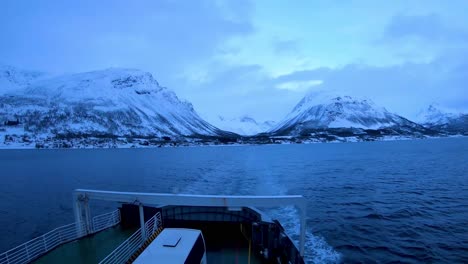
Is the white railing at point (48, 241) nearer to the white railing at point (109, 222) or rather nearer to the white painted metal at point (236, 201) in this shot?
the white railing at point (109, 222)

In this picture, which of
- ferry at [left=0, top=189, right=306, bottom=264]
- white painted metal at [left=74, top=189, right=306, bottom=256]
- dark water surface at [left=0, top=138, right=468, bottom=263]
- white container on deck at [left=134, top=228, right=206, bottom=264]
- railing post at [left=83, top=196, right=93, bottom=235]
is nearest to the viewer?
white container on deck at [left=134, top=228, right=206, bottom=264]

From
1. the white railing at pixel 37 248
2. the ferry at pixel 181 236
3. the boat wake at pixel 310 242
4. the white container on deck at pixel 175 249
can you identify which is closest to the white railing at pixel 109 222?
the ferry at pixel 181 236

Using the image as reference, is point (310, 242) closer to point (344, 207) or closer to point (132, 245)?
point (344, 207)

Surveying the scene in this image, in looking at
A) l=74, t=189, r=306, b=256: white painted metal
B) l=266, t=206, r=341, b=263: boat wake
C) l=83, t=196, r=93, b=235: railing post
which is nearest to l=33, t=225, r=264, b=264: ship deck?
l=83, t=196, r=93, b=235: railing post

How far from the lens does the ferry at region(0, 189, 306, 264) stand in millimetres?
10402

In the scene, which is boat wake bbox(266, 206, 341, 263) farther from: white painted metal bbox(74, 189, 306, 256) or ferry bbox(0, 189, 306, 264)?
white painted metal bbox(74, 189, 306, 256)

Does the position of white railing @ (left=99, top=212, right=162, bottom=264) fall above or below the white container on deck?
below

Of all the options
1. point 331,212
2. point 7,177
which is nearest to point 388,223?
point 331,212

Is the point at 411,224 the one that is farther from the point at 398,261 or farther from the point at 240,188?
the point at 240,188

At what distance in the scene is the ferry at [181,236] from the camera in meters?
10.4

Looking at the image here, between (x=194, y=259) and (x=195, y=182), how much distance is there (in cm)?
4148

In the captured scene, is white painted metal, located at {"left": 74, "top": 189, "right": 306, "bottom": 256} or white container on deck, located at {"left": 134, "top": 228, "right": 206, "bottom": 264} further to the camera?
white painted metal, located at {"left": 74, "top": 189, "right": 306, "bottom": 256}

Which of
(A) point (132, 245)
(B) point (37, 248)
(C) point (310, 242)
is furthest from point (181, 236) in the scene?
(C) point (310, 242)

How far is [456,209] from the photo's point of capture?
28125mm
